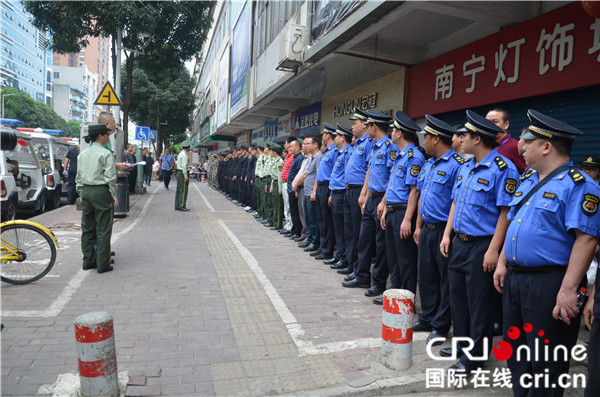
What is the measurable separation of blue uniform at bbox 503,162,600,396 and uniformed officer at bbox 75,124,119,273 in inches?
189

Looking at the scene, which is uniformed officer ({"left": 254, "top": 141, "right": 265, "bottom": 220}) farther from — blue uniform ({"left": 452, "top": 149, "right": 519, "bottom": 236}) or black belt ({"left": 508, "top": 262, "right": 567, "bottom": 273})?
black belt ({"left": 508, "top": 262, "right": 567, "bottom": 273})

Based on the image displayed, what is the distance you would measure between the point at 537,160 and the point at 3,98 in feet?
231

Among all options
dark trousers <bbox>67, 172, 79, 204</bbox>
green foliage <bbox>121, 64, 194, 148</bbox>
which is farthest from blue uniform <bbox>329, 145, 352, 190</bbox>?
green foliage <bbox>121, 64, 194, 148</bbox>

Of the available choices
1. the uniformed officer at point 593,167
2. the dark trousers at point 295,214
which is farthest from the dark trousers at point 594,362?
the dark trousers at point 295,214

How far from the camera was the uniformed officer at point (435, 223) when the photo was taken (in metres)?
3.68

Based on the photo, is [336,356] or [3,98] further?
[3,98]

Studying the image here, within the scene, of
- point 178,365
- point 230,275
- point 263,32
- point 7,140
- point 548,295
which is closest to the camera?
point 548,295

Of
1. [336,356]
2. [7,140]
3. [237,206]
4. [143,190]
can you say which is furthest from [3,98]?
[336,356]

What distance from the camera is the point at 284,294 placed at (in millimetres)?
4918

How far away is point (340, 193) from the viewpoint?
19.8 ft

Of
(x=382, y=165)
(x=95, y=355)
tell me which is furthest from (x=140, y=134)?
(x=95, y=355)

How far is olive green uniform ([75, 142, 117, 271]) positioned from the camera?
18.0 feet

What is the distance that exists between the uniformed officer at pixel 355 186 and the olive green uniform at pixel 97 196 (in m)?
3.11

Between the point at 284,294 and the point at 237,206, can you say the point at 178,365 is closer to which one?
the point at 284,294
